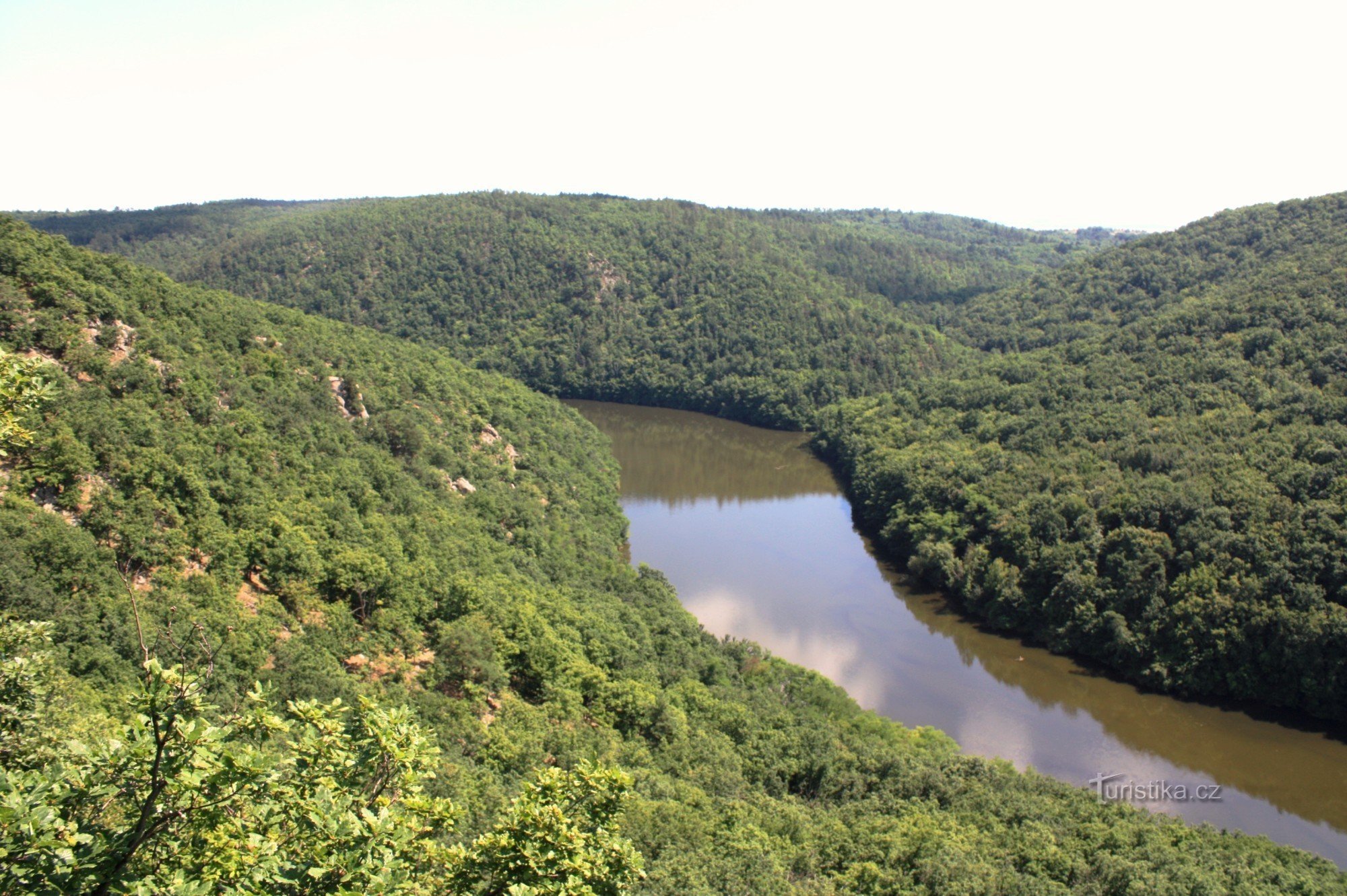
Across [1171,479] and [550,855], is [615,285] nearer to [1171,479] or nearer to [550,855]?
Result: [1171,479]

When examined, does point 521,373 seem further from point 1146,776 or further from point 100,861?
point 100,861

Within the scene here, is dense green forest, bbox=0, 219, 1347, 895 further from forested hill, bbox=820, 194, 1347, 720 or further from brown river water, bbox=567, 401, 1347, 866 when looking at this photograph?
forested hill, bbox=820, 194, 1347, 720

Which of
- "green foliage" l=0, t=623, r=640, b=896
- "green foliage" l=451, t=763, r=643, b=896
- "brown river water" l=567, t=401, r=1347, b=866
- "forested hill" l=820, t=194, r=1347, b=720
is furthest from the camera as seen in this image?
"forested hill" l=820, t=194, r=1347, b=720

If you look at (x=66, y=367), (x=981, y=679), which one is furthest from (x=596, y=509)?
(x=66, y=367)

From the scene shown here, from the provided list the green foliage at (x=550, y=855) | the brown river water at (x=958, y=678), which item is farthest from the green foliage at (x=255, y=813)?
the brown river water at (x=958, y=678)

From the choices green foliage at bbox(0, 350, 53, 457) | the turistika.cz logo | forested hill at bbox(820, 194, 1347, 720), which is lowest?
the turistika.cz logo

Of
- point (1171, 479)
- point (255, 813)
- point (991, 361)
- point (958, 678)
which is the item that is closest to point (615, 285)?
point (991, 361)

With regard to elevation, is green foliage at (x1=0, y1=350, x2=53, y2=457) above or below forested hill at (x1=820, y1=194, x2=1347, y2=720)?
above

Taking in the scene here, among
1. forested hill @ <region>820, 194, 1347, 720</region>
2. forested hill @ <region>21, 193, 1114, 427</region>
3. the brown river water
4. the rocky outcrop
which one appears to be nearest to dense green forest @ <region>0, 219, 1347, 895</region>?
the rocky outcrop
